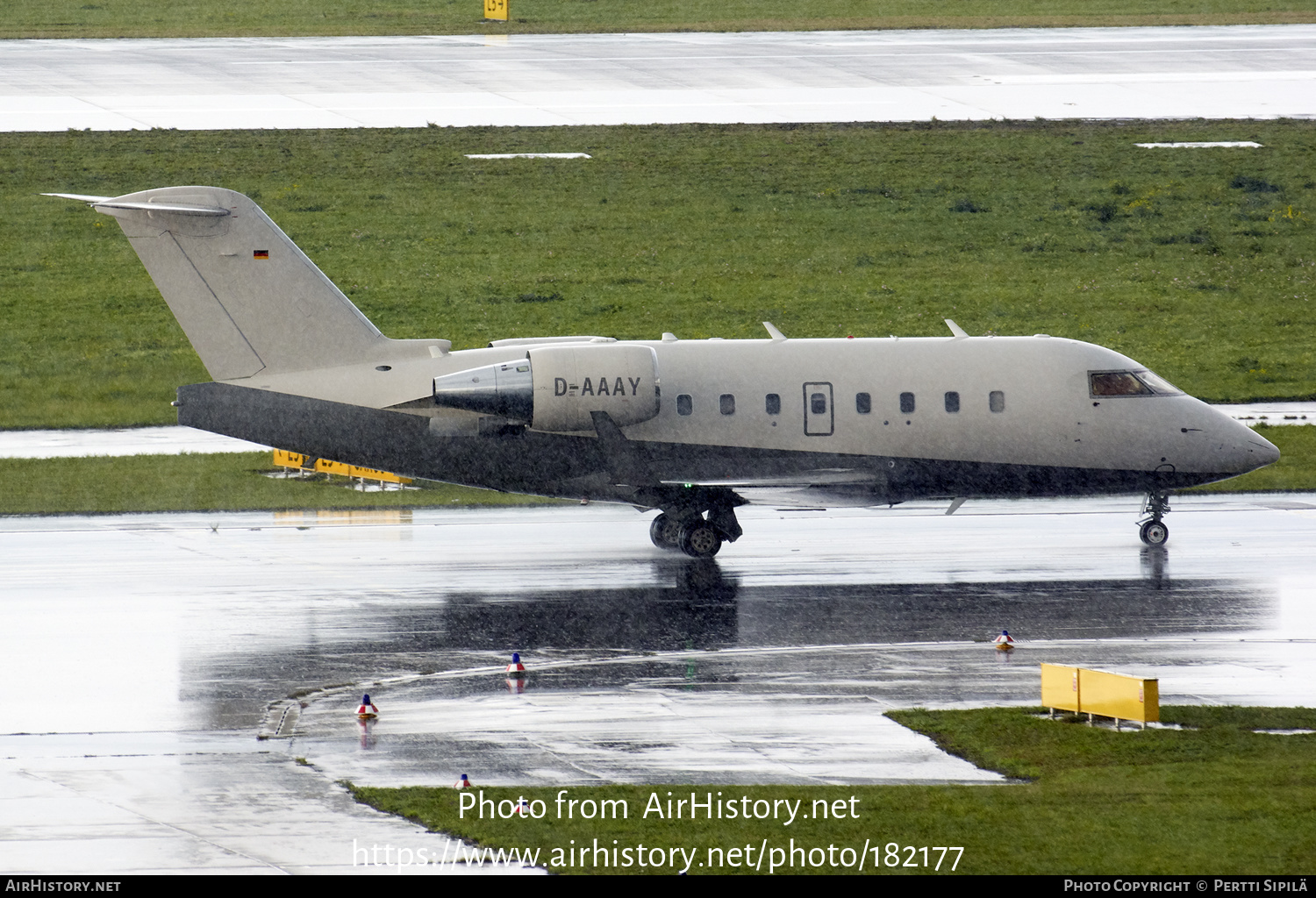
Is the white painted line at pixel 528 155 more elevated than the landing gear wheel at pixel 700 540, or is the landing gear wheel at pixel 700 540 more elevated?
the white painted line at pixel 528 155

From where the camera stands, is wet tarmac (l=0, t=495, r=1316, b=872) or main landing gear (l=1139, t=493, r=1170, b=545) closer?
wet tarmac (l=0, t=495, r=1316, b=872)

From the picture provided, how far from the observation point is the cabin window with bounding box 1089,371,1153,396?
26047 mm

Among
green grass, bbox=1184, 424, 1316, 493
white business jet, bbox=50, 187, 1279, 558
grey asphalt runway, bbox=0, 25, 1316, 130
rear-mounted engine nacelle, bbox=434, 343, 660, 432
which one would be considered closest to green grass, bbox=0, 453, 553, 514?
white business jet, bbox=50, 187, 1279, 558

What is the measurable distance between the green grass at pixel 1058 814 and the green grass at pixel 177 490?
17.6m

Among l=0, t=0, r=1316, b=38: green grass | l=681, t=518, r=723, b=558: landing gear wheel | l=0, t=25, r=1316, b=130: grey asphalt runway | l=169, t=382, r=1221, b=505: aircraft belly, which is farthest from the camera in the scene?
l=0, t=0, r=1316, b=38: green grass

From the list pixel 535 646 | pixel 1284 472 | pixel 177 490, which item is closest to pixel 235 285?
pixel 535 646

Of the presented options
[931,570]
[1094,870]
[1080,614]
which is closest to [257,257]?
[931,570]

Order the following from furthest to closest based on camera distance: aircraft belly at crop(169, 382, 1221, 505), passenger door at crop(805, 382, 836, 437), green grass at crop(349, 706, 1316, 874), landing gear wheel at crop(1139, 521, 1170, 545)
→ landing gear wheel at crop(1139, 521, 1170, 545) < passenger door at crop(805, 382, 836, 437) < aircraft belly at crop(169, 382, 1221, 505) < green grass at crop(349, 706, 1316, 874)

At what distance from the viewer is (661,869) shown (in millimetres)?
12312

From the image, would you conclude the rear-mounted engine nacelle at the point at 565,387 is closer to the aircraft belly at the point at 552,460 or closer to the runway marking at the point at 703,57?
the aircraft belly at the point at 552,460

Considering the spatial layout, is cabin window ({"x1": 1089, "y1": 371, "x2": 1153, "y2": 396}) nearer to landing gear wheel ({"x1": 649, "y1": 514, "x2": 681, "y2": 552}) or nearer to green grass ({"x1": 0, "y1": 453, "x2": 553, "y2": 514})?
landing gear wheel ({"x1": 649, "y1": 514, "x2": 681, "y2": 552})

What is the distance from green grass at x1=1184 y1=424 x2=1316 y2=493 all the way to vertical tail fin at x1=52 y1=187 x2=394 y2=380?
17.4 metres

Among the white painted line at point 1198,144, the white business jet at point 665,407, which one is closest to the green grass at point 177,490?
the white business jet at point 665,407

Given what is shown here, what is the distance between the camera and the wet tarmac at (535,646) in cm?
1460
